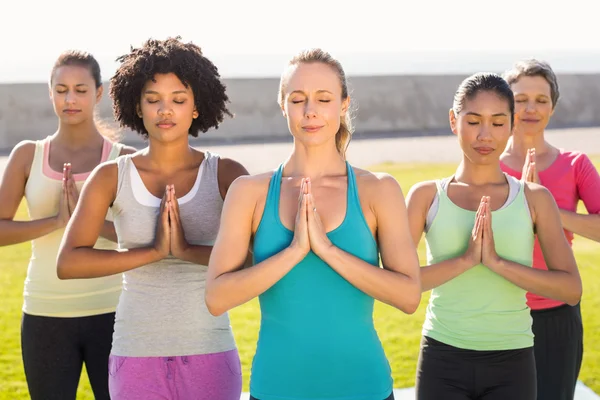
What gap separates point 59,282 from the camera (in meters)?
3.74

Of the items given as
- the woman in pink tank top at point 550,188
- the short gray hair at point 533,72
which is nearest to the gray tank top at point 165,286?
the woman in pink tank top at point 550,188

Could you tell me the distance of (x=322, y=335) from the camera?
8.39 feet

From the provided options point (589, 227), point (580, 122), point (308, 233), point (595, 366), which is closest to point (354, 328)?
point (308, 233)

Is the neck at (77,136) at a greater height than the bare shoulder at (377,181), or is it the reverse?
the bare shoulder at (377,181)

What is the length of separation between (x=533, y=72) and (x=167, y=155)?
1.75 m

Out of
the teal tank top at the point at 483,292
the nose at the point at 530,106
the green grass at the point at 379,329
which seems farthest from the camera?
the green grass at the point at 379,329

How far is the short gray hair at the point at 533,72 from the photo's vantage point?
4004 mm

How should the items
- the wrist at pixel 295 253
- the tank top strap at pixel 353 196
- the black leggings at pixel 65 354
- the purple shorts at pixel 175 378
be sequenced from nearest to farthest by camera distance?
the wrist at pixel 295 253 < the tank top strap at pixel 353 196 < the purple shorts at pixel 175 378 < the black leggings at pixel 65 354

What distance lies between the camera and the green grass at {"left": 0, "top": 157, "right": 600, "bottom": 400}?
562cm

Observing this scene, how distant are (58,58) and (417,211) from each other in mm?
1871

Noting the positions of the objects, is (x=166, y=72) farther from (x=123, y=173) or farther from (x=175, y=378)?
(x=175, y=378)

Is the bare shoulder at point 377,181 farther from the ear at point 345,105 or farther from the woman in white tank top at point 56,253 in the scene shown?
the woman in white tank top at point 56,253

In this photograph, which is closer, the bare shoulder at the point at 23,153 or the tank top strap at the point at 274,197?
the tank top strap at the point at 274,197

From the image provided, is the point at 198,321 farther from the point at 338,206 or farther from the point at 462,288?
the point at 462,288
